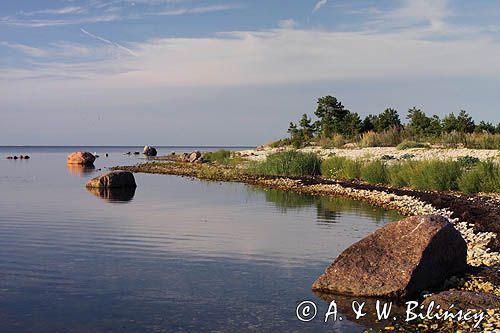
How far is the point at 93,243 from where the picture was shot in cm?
1488

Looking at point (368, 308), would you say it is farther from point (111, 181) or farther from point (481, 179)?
point (111, 181)

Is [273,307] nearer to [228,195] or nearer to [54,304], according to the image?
[54,304]

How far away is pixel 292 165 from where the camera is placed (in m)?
37.7

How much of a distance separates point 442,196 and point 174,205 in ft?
36.5

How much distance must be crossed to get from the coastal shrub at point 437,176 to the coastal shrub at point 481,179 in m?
1.12

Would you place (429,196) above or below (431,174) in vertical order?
below

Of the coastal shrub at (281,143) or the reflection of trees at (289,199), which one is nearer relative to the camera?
the reflection of trees at (289,199)

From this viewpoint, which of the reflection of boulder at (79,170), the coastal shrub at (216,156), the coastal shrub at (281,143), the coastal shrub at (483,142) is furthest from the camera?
the coastal shrub at (281,143)

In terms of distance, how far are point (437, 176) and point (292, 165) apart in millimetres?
13717

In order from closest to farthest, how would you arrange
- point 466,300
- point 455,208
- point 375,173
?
point 466,300
point 455,208
point 375,173

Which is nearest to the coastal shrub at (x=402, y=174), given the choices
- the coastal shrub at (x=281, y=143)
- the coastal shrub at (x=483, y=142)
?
the coastal shrub at (x=483, y=142)

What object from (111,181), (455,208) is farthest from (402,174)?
(111,181)

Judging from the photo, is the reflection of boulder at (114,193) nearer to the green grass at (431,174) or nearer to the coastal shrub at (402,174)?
the green grass at (431,174)

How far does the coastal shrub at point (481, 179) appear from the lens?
22.5 m
